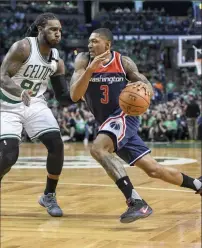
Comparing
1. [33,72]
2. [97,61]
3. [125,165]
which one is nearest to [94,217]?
[33,72]

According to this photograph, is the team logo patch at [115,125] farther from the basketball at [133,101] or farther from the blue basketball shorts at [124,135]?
the basketball at [133,101]

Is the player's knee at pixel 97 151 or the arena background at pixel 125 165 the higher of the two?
the player's knee at pixel 97 151

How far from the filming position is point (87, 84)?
15.5 ft

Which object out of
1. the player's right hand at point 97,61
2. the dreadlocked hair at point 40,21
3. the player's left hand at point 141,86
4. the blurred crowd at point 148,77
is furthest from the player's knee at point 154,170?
the blurred crowd at point 148,77

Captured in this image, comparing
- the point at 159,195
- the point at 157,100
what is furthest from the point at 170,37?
the point at 159,195

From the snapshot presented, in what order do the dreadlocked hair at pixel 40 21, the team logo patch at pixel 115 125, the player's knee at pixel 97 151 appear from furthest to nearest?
the dreadlocked hair at pixel 40 21 < the team logo patch at pixel 115 125 < the player's knee at pixel 97 151

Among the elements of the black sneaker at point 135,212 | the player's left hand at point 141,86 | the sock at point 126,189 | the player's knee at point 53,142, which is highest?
the player's left hand at point 141,86

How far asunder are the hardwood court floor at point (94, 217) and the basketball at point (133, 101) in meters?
0.97

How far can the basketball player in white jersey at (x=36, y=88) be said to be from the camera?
5.26 metres

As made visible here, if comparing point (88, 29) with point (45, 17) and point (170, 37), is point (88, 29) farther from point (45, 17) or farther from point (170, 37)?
point (45, 17)

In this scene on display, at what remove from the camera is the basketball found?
15.4 ft

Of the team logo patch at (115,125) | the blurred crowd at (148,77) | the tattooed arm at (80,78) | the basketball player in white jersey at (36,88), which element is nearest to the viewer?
the tattooed arm at (80,78)

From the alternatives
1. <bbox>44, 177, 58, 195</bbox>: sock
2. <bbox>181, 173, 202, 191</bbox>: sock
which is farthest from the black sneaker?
<bbox>44, 177, 58, 195</bbox>: sock

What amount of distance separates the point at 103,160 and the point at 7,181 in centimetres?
354
